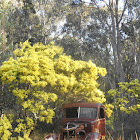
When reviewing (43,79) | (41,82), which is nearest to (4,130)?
(41,82)

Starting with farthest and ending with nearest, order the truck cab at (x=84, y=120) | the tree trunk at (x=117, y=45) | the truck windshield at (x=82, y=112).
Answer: the tree trunk at (x=117, y=45) → the truck windshield at (x=82, y=112) → the truck cab at (x=84, y=120)

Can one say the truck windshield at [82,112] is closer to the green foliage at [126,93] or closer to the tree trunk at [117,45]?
the green foliage at [126,93]

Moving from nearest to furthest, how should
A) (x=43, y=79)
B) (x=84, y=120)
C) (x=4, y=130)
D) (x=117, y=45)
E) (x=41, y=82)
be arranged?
(x=84, y=120), (x=4, y=130), (x=41, y=82), (x=43, y=79), (x=117, y=45)

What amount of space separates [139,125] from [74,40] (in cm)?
1361

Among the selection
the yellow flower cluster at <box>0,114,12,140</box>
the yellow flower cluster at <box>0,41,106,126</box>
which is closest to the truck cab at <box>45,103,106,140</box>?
the yellow flower cluster at <box>0,41,106,126</box>

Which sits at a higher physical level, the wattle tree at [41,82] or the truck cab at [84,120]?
the wattle tree at [41,82]

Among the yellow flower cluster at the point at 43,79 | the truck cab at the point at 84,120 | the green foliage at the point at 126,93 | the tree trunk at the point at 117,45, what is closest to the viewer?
the truck cab at the point at 84,120

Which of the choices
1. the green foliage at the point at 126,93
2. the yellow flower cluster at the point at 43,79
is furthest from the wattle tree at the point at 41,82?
the green foliage at the point at 126,93

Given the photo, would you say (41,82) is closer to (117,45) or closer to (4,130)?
(4,130)

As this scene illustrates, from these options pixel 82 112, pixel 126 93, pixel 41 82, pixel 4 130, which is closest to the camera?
pixel 82 112

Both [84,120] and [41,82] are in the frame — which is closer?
[84,120]

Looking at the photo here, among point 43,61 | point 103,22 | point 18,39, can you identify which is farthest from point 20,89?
point 103,22

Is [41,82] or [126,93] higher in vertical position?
[41,82]

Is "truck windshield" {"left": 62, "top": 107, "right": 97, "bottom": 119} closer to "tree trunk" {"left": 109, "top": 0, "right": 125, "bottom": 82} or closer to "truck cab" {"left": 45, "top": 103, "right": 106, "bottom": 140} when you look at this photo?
"truck cab" {"left": 45, "top": 103, "right": 106, "bottom": 140}
